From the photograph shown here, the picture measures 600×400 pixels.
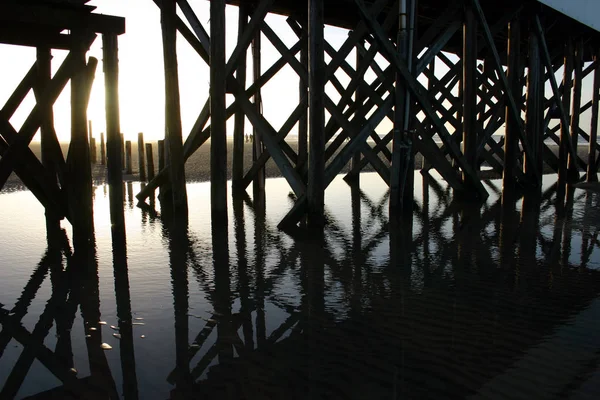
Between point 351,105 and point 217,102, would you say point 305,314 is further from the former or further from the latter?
point 351,105

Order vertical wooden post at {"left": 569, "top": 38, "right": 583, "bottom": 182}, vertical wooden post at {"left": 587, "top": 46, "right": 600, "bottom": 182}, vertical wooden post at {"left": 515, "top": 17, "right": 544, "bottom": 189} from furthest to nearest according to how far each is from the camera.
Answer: vertical wooden post at {"left": 587, "top": 46, "right": 600, "bottom": 182}, vertical wooden post at {"left": 569, "top": 38, "right": 583, "bottom": 182}, vertical wooden post at {"left": 515, "top": 17, "right": 544, "bottom": 189}

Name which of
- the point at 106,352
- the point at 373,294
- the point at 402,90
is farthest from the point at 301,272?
the point at 402,90

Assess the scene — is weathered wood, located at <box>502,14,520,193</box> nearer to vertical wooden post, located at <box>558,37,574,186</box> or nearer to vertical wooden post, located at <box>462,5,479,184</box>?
vertical wooden post, located at <box>462,5,479,184</box>

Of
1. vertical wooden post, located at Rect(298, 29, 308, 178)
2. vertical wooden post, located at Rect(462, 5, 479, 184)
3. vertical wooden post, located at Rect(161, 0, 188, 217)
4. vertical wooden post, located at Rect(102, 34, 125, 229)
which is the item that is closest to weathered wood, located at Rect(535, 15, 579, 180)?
vertical wooden post, located at Rect(462, 5, 479, 184)

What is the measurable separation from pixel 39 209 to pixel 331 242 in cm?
524

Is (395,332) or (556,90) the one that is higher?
(556,90)

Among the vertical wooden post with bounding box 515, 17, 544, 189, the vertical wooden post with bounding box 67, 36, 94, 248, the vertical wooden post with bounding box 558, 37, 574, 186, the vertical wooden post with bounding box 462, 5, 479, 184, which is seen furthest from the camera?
the vertical wooden post with bounding box 558, 37, 574, 186

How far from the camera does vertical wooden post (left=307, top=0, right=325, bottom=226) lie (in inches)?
238

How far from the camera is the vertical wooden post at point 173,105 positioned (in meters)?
6.86

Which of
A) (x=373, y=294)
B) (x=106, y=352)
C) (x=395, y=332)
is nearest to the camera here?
(x=106, y=352)

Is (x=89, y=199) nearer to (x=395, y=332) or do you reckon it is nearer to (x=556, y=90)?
(x=395, y=332)

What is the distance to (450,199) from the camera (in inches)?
377

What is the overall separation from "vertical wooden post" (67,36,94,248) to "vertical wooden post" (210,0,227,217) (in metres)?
1.42

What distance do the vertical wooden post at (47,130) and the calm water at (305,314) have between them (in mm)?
220
